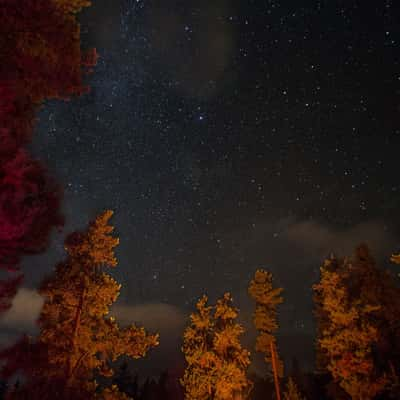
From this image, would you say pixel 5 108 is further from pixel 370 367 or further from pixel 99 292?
pixel 370 367

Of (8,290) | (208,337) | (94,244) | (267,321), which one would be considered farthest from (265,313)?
(8,290)

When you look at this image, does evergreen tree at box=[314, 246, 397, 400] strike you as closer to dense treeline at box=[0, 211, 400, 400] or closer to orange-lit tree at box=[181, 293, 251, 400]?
dense treeline at box=[0, 211, 400, 400]

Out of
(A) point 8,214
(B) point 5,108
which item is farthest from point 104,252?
(B) point 5,108

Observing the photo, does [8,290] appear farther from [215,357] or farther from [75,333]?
[215,357]

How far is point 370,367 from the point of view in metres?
22.8

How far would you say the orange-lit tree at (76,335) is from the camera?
13.9m

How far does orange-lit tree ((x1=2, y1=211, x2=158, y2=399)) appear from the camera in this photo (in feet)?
45.7

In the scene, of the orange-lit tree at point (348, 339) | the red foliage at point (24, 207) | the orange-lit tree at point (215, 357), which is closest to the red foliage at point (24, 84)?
the red foliage at point (24, 207)

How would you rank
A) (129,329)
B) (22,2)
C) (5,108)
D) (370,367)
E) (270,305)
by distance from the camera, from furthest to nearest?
(270,305) < (370,367) < (129,329) < (5,108) < (22,2)

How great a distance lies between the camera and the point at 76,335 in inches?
598

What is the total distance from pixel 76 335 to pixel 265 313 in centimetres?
2232

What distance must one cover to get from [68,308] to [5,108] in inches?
449

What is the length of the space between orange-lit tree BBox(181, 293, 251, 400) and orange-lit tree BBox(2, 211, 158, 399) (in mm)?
10152

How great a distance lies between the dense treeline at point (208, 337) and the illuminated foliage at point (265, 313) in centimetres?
10
